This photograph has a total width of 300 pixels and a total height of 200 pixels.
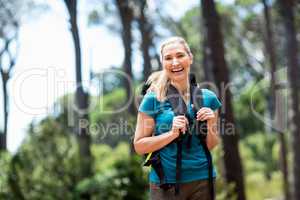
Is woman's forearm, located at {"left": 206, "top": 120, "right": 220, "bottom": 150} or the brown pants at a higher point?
woman's forearm, located at {"left": 206, "top": 120, "right": 220, "bottom": 150}

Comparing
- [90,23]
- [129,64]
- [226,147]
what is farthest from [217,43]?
[90,23]

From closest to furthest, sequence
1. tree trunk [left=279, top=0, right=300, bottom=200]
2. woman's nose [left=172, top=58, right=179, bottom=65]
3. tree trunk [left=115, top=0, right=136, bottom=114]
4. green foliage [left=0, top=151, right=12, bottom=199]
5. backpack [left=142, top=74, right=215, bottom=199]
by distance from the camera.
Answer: backpack [left=142, top=74, right=215, bottom=199] → woman's nose [left=172, top=58, right=179, bottom=65] → green foliage [left=0, top=151, right=12, bottom=199] → tree trunk [left=279, top=0, right=300, bottom=200] → tree trunk [left=115, top=0, right=136, bottom=114]

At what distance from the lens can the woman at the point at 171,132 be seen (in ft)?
11.6

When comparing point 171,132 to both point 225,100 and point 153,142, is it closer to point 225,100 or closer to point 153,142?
point 153,142

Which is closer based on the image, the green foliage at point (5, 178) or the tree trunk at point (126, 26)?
the green foliage at point (5, 178)

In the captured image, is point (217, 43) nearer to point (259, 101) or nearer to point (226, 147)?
point (226, 147)

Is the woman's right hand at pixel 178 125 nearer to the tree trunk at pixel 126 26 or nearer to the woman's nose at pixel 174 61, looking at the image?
the woman's nose at pixel 174 61

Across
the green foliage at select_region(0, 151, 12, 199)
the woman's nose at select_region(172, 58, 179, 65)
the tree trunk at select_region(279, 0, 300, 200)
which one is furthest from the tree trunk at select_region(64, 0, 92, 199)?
the woman's nose at select_region(172, 58, 179, 65)

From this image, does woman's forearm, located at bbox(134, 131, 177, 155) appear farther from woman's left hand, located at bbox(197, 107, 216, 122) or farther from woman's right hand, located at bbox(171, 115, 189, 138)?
woman's left hand, located at bbox(197, 107, 216, 122)

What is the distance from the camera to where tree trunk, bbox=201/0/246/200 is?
39.9ft

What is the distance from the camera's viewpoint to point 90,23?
30.7m

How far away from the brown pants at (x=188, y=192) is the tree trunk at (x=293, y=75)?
12049 mm

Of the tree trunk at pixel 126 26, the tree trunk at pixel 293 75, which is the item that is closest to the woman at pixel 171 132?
the tree trunk at pixel 293 75

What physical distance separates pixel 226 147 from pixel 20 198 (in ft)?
13.8
